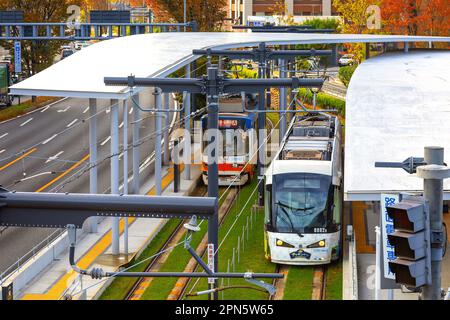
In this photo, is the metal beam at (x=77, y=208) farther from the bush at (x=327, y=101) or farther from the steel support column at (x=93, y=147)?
the bush at (x=327, y=101)

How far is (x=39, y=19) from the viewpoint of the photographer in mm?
69312

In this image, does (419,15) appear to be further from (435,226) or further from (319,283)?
(435,226)

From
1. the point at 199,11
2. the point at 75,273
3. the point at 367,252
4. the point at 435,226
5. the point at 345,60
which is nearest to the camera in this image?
the point at 435,226

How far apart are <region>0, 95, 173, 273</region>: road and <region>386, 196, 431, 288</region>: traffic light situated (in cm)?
1883

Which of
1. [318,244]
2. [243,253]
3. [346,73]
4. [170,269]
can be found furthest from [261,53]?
[346,73]

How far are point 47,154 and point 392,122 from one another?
20303 mm

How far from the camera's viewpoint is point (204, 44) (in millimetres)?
40188

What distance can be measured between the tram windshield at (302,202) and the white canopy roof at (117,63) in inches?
195

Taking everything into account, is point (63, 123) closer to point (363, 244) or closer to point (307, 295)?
point (363, 244)

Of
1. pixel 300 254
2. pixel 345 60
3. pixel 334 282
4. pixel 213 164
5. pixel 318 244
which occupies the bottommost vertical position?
pixel 334 282

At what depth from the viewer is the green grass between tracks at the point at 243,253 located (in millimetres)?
25469

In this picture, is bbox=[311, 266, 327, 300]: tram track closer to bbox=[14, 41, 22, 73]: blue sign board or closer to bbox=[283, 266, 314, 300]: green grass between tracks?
bbox=[283, 266, 314, 300]: green grass between tracks

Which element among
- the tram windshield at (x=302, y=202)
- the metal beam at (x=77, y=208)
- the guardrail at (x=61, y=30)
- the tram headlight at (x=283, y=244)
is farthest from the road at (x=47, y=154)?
the metal beam at (x=77, y=208)
